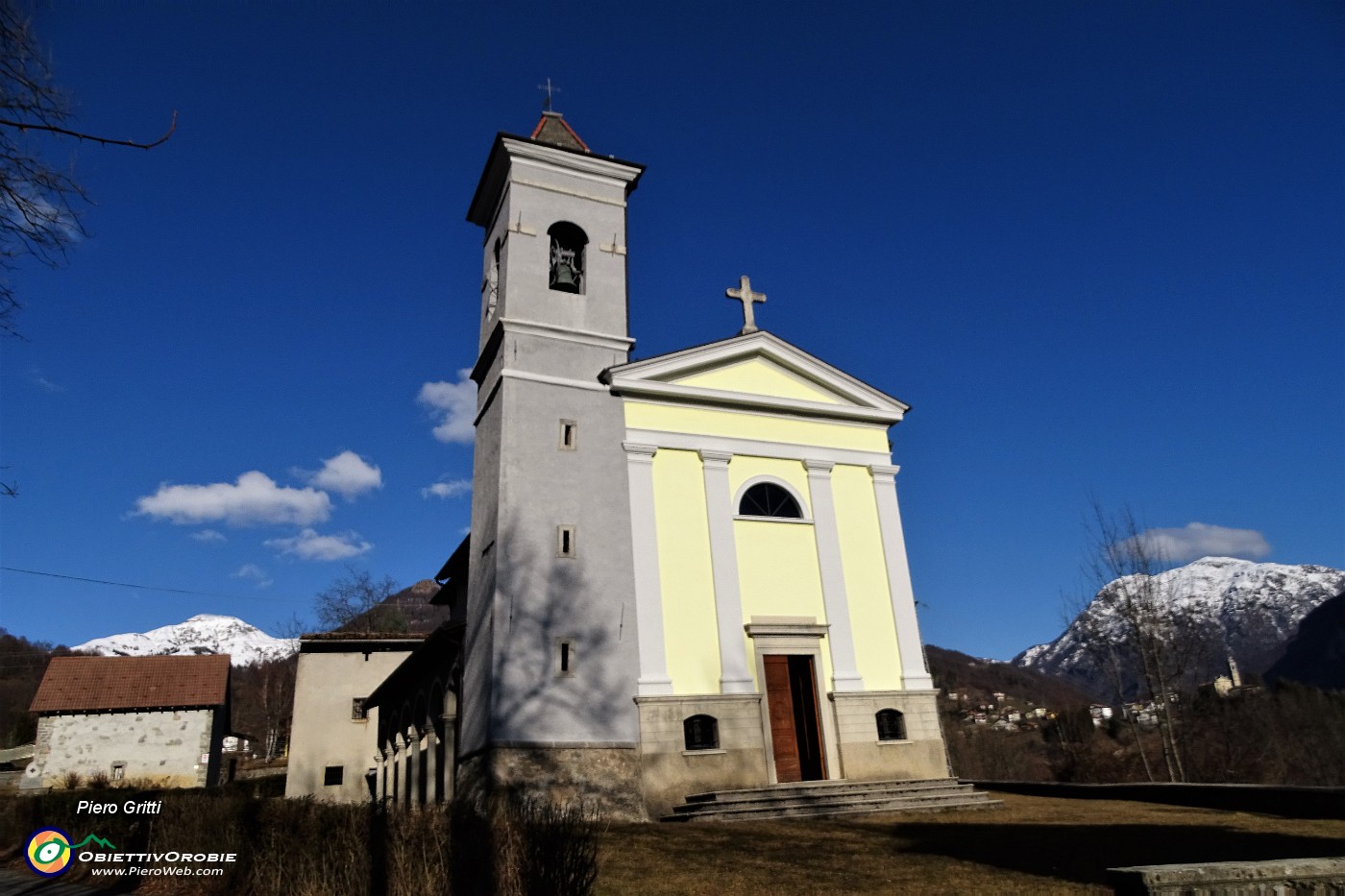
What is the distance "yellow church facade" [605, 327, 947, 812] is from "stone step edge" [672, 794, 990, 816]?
2.81 feet

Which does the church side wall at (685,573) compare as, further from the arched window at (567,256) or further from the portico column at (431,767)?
the portico column at (431,767)

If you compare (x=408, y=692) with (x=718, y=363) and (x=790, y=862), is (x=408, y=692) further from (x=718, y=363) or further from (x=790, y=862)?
(x=790, y=862)

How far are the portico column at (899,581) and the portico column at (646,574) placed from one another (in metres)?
5.19

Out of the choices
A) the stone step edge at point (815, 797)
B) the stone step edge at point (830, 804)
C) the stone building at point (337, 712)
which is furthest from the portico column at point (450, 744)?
the stone building at point (337, 712)

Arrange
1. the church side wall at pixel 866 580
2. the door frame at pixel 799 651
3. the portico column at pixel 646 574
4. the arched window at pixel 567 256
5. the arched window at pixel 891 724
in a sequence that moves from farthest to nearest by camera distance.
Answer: the arched window at pixel 567 256
the church side wall at pixel 866 580
the arched window at pixel 891 724
the door frame at pixel 799 651
the portico column at pixel 646 574

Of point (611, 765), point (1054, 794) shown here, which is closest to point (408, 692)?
point (611, 765)

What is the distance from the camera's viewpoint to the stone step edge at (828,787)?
14.1 m

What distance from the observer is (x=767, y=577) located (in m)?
17.2

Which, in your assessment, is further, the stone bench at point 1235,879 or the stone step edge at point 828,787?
the stone step edge at point 828,787

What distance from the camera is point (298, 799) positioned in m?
8.80

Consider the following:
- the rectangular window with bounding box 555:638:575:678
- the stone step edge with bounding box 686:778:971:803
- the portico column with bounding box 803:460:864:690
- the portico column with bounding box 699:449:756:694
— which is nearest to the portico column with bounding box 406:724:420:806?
the rectangular window with bounding box 555:638:575:678

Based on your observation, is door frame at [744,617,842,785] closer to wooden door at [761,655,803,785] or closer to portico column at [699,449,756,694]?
wooden door at [761,655,803,785]

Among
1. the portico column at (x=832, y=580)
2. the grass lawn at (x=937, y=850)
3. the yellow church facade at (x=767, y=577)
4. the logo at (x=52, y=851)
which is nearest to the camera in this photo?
the grass lawn at (x=937, y=850)

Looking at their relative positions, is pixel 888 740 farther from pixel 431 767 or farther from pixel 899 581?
pixel 431 767
